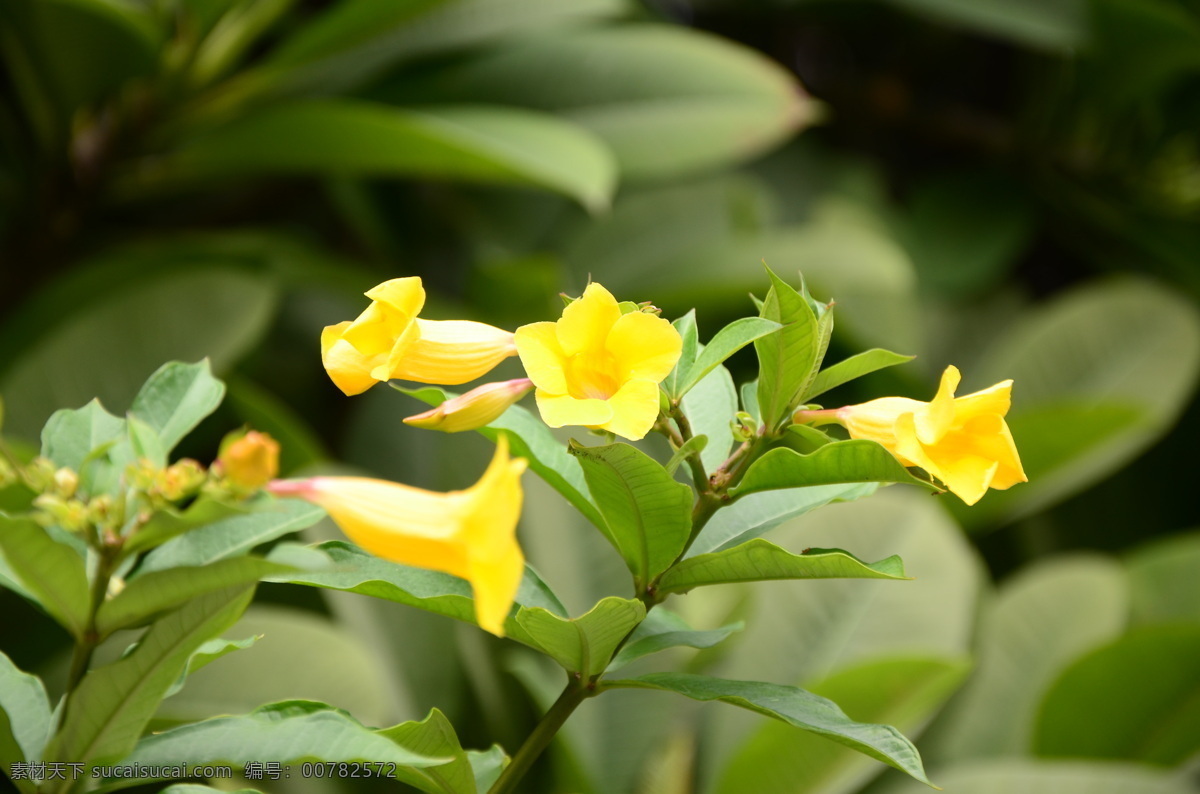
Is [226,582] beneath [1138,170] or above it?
above

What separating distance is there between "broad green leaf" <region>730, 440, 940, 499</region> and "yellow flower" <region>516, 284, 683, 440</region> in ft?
0.17

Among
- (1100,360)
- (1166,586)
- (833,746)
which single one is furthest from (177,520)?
(1100,360)

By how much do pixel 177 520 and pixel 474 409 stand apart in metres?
0.10

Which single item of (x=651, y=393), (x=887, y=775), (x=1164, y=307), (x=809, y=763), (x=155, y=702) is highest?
(x=651, y=393)

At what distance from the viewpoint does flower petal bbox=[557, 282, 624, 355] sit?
0.34 metres

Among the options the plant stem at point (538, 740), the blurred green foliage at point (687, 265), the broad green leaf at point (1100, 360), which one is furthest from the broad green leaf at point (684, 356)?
the broad green leaf at point (1100, 360)

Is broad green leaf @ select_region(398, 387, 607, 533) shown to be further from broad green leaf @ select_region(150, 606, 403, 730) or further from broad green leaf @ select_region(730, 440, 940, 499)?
broad green leaf @ select_region(150, 606, 403, 730)

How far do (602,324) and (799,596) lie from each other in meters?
0.77

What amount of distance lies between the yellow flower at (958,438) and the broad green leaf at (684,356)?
50 mm

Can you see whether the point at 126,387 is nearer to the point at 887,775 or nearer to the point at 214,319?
the point at 214,319

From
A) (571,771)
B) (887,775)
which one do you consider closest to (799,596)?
(887,775)

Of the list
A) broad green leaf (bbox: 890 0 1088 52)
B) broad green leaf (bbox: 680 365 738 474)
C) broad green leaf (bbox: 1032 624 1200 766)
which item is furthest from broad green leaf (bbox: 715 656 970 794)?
broad green leaf (bbox: 890 0 1088 52)

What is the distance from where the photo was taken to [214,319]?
3.27 ft

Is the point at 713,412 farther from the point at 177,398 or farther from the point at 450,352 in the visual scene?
the point at 177,398
